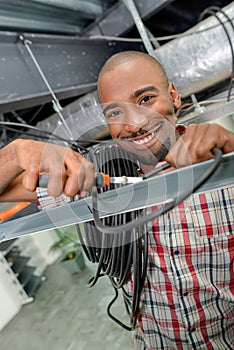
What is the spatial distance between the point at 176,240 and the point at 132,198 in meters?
0.51

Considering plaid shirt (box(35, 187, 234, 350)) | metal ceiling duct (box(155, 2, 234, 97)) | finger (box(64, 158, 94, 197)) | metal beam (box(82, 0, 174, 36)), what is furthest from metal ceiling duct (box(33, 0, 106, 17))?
finger (box(64, 158, 94, 197))

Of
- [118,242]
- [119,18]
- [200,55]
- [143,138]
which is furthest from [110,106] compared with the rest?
[119,18]

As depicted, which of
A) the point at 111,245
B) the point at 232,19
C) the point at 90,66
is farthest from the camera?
the point at 90,66

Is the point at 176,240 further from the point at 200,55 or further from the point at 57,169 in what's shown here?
the point at 200,55

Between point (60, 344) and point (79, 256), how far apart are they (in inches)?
37.0

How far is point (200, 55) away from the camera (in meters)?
1.20

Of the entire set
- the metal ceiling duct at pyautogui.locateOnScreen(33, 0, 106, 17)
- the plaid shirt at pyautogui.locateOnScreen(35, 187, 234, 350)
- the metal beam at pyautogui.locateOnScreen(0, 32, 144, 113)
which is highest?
the metal ceiling duct at pyautogui.locateOnScreen(33, 0, 106, 17)

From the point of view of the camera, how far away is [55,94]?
1186 mm

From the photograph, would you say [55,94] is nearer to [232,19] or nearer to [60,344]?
[232,19]

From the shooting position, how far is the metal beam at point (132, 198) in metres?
0.38

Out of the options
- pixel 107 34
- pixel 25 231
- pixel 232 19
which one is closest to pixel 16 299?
pixel 25 231

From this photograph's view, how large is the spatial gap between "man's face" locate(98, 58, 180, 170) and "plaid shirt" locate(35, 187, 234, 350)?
0.85 feet

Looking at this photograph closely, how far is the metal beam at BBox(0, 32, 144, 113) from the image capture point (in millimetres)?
984

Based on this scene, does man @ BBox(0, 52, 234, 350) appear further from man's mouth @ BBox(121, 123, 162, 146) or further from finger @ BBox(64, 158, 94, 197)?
finger @ BBox(64, 158, 94, 197)
